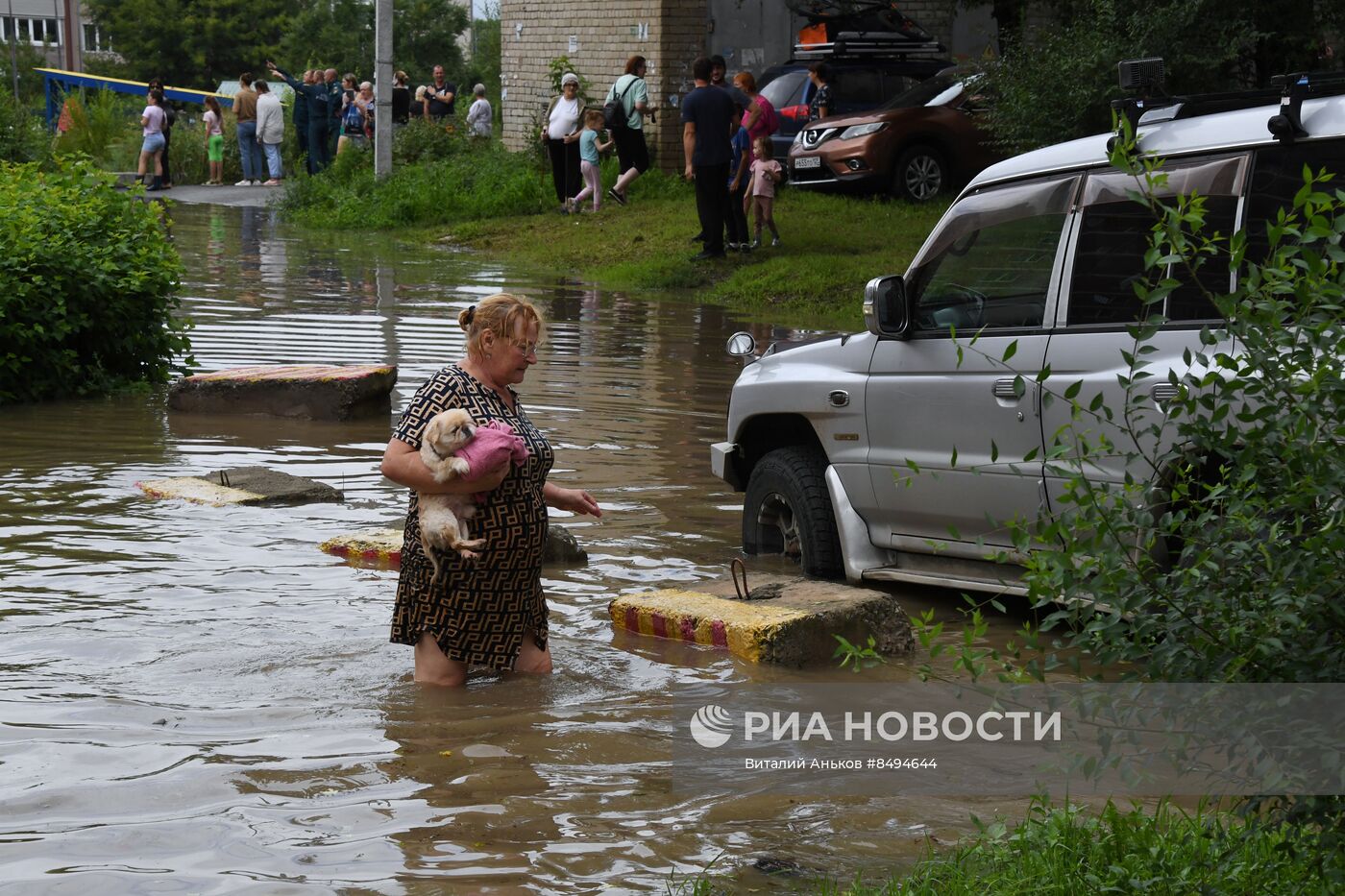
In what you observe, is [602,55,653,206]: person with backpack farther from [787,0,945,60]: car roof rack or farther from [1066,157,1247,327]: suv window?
[1066,157,1247,327]: suv window

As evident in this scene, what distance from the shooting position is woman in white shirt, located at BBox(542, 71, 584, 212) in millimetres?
25094

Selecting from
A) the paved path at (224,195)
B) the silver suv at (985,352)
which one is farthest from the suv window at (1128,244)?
the paved path at (224,195)

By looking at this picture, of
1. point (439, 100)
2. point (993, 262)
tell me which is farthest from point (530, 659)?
point (439, 100)

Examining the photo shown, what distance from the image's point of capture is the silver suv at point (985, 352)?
233 inches

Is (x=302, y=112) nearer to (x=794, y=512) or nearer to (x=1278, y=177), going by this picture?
(x=794, y=512)

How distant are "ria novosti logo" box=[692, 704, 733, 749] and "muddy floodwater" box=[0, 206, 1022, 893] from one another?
0.21 meters

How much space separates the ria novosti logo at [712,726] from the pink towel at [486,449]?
3.55ft

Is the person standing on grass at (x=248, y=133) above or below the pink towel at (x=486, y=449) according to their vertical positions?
above

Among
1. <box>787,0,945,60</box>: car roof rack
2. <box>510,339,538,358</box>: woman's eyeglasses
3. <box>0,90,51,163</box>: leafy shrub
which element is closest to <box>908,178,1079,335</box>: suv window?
<box>510,339,538,358</box>: woman's eyeglasses

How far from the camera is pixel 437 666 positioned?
5973mm

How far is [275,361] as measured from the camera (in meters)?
14.0

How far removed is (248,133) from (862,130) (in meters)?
16.9

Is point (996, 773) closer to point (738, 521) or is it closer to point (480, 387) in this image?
point (480, 387)

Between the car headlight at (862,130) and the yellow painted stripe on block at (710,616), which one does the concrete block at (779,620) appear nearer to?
the yellow painted stripe on block at (710,616)
